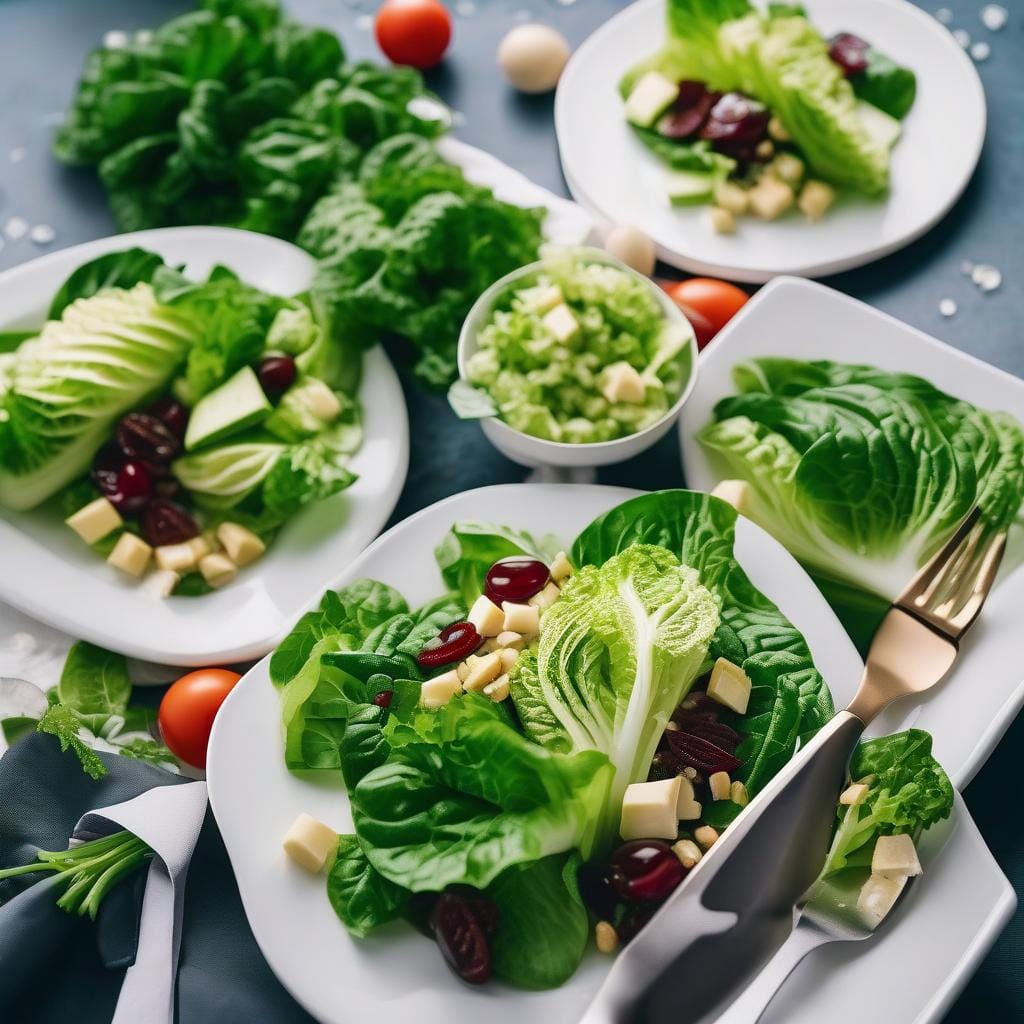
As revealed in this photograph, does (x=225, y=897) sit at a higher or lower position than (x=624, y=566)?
lower

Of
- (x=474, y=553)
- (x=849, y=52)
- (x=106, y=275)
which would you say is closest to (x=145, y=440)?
(x=106, y=275)

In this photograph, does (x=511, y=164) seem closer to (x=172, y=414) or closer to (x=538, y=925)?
(x=172, y=414)

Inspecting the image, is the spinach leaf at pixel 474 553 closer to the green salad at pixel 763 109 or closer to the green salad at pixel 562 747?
the green salad at pixel 562 747

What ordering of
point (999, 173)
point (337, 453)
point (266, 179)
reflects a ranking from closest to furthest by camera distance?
point (337, 453), point (266, 179), point (999, 173)

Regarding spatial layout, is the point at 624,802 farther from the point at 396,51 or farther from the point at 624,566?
the point at 396,51

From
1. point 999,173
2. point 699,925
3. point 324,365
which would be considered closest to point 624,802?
point 699,925

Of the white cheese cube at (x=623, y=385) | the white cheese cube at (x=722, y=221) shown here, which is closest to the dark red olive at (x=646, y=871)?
the white cheese cube at (x=623, y=385)
